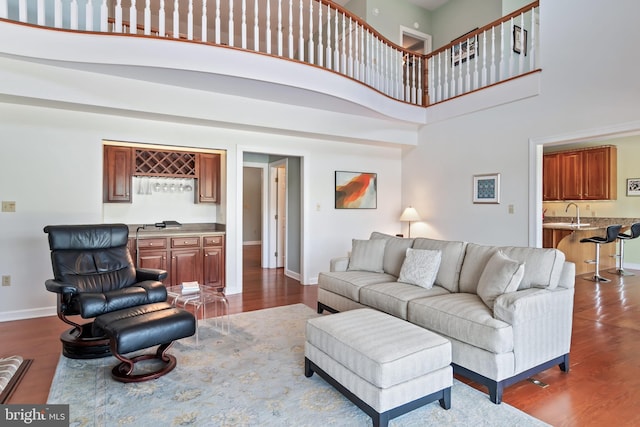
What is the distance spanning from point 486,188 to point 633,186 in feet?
13.6

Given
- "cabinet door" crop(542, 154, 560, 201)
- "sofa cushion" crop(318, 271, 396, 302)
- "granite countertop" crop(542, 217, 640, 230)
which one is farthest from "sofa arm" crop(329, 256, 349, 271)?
"cabinet door" crop(542, 154, 560, 201)

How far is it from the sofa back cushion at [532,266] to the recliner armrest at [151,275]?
2825 millimetres

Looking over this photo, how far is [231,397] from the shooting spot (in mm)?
2320

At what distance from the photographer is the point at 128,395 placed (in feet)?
7.64

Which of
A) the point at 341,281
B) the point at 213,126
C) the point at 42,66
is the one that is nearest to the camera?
the point at 42,66

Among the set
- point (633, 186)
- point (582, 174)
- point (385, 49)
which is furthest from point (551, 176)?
point (385, 49)

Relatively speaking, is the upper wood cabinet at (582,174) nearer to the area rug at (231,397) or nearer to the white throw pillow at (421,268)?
the white throw pillow at (421,268)

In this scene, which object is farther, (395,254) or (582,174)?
(582,174)

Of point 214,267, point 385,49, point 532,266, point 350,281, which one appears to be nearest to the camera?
point 532,266

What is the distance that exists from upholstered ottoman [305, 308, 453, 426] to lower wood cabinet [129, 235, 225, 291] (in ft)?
9.69

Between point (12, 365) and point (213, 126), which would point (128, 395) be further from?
point (213, 126)

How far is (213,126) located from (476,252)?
3636 mm

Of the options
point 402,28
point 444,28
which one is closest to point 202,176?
point 402,28

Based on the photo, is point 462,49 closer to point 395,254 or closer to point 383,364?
point 395,254
